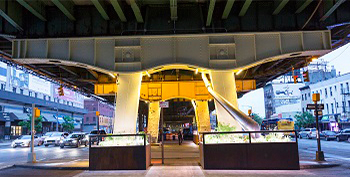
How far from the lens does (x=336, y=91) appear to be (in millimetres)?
57531

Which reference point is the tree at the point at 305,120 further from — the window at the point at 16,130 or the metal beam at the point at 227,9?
the metal beam at the point at 227,9

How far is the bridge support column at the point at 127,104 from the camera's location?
54.2 ft

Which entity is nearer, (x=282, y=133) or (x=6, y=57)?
(x=282, y=133)

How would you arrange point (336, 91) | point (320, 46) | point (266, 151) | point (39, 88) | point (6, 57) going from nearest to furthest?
1. point (266, 151)
2. point (320, 46)
3. point (6, 57)
4. point (336, 91)
5. point (39, 88)

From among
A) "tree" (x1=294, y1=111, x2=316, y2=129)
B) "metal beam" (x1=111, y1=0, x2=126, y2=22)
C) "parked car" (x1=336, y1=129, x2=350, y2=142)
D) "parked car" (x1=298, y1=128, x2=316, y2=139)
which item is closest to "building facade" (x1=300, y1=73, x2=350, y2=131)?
"tree" (x1=294, y1=111, x2=316, y2=129)

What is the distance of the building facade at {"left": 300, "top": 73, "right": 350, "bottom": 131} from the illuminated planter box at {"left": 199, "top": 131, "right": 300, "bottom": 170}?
1818 inches

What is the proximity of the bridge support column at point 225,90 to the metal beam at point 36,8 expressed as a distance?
933 centimetres

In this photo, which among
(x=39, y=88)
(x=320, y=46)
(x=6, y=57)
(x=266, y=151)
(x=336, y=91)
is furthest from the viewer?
(x=39, y=88)

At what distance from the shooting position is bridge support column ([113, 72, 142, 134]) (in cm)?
1652

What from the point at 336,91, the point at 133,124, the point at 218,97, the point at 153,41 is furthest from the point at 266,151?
the point at 336,91

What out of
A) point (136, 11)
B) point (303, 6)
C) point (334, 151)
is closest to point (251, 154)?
point (303, 6)

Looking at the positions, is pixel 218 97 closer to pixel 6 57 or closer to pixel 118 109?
pixel 118 109

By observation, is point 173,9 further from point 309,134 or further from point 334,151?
point 309,134

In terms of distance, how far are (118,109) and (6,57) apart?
11.5 metres
